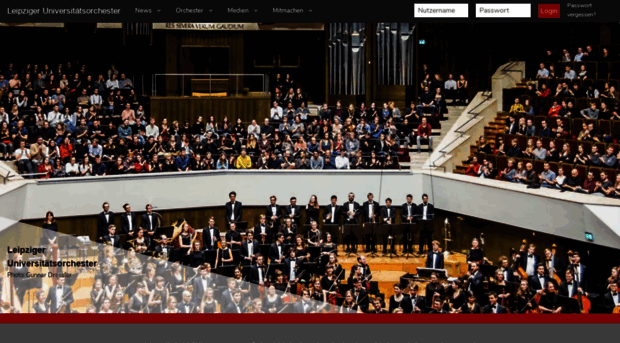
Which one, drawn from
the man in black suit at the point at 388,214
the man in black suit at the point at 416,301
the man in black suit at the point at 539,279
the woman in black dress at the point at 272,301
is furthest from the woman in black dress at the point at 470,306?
the man in black suit at the point at 388,214

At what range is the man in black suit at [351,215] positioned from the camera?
62.5ft

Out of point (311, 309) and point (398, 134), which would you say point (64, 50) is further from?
point (311, 309)

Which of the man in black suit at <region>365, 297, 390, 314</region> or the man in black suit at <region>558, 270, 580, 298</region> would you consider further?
the man in black suit at <region>558, 270, 580, 298</region>

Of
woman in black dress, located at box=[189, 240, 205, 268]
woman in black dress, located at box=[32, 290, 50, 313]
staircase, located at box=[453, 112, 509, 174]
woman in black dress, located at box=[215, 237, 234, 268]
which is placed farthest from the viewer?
staircase, located at box=[453, 112, 509, 174]

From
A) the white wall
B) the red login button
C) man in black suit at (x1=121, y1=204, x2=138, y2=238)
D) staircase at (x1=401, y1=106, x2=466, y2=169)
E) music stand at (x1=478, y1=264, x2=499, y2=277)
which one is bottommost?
music stand at (x1=478, y1=264, x2=499, y2=277)

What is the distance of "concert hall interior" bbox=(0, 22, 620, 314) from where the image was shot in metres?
15.2

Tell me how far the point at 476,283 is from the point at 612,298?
2.07 metres

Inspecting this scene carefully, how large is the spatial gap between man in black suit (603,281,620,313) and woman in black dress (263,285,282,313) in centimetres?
499

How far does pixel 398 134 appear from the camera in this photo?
2158 centimetres

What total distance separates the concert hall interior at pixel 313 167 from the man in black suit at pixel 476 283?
0.19 feet

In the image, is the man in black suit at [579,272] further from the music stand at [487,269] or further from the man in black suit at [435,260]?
the man in black suit at [435,260]

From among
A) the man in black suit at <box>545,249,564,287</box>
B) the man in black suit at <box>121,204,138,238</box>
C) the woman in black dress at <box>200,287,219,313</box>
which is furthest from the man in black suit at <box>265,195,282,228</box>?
the man in black suit at <box>545,249,564,287</box>

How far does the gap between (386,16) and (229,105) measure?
10616 millimetres

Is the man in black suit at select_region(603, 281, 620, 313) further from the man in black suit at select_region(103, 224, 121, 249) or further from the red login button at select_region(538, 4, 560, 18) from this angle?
the man in black suit at select_region(103, 224, 121, 249)
